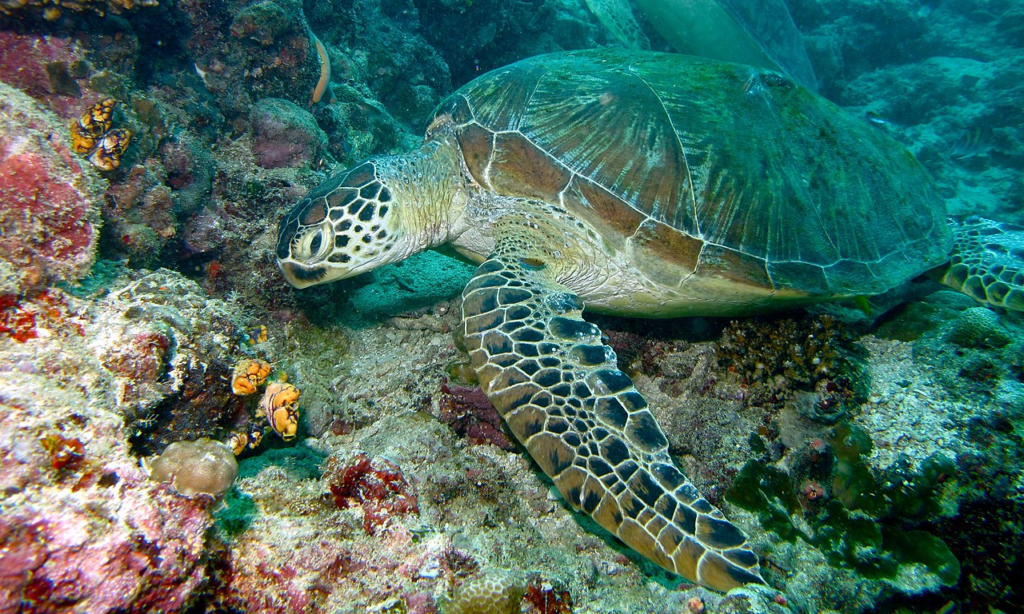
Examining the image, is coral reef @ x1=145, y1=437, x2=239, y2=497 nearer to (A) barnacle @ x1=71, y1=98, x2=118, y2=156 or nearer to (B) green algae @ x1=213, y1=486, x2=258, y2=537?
(B) green algae @ x1=213, y1=486, x2=258, y2=537

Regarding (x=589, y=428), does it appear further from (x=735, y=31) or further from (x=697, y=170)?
(x=735, y=31)

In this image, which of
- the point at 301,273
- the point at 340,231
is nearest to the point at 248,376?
the point at 301,273

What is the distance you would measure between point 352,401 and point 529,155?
2.07 meters

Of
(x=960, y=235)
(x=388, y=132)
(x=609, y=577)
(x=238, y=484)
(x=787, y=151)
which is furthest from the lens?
(x=388, y=132)

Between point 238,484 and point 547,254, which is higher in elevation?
point 547,254

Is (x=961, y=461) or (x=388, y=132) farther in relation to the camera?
(x=388, y=132)

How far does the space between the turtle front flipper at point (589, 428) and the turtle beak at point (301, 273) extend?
3.31 feet

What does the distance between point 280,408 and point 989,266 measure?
5562 mm

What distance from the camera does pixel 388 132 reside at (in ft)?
20.5

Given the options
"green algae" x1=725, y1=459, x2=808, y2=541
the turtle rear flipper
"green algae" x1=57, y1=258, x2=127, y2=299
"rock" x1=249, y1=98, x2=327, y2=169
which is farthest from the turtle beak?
the turtle rear flipper

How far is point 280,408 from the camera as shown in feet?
7.34

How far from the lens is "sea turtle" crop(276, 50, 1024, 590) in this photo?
2855 millimetres

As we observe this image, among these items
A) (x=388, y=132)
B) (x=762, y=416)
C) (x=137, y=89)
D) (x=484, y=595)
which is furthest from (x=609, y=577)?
(x=388, y=132)

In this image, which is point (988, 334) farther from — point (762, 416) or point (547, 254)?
point (547, 254)
